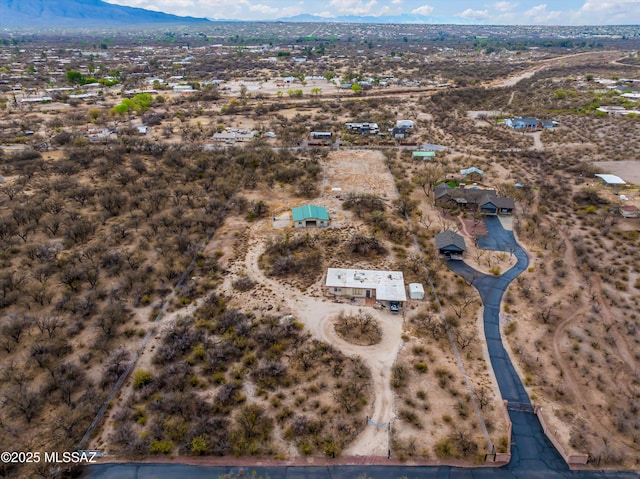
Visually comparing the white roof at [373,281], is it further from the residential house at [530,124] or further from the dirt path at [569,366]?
the residential house at [530,124]

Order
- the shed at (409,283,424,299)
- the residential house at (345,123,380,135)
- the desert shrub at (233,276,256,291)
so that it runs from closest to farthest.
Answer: the shed at (409,283,424,299) < the desert shrub at (233,276,256,291) < the residential house at (345,123,380,135)

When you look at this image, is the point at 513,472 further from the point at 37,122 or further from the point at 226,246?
the point at 37,122

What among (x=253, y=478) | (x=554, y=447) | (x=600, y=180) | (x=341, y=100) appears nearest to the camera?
(x=253, y=478)

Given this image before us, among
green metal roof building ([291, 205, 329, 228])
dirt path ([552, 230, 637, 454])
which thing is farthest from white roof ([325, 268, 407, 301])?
dirt path ([552, 230, 637, 454])

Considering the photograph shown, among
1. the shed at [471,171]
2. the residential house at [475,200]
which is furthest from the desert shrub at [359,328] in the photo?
the shed at [471,171]

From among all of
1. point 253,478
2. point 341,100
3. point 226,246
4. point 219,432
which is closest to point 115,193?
point 226,246

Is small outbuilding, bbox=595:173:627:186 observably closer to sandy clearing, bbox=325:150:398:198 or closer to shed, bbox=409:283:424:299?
sandy clearing, bbox=325:150:398:198
